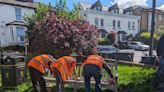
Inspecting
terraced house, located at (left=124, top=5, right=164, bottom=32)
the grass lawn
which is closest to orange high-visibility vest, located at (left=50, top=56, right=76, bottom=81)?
the grass lawn

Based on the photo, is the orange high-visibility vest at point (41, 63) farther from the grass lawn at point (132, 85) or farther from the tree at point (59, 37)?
the tree at point (59, 37)

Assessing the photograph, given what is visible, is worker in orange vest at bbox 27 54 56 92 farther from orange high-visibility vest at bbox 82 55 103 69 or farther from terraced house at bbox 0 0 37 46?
terraced house at bbox 0 0 37 46

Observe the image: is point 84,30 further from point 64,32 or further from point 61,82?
point 61,82

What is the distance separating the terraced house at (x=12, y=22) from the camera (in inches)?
1196

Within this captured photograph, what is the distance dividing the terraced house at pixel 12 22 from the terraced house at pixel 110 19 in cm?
1054

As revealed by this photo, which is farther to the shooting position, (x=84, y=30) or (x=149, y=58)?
(x=84, y=30)

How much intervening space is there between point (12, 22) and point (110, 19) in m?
18.5

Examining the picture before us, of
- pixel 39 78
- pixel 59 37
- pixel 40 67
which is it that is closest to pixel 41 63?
pixel 40 67

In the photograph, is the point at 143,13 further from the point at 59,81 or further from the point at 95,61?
the point at 95,61

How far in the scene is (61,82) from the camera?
25.5ft

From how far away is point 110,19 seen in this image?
44094mm

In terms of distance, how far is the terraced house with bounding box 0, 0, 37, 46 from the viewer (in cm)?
3039

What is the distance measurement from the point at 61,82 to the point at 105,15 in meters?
36.5

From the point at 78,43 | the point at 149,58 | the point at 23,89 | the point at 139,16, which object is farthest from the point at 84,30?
the point at 139,16
